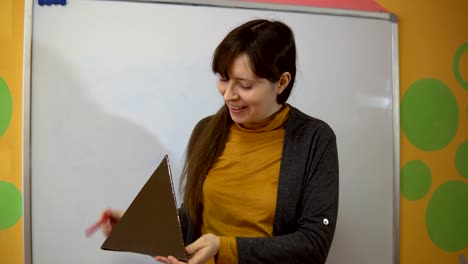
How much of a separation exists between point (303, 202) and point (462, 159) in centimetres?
101

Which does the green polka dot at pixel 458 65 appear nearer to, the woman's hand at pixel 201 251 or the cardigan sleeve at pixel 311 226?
the cardigan sleeve at pixel 311 226

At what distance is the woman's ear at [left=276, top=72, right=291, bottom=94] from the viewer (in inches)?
35.8

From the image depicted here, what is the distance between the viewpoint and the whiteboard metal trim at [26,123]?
1193 mm

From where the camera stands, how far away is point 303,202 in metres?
0.92

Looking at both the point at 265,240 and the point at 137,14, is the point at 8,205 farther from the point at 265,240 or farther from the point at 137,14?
the point at 265,240

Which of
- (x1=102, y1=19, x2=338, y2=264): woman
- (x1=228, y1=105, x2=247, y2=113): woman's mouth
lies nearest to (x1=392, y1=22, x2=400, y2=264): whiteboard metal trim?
(x1=102, y1=19, x2=338, y2=264): woman

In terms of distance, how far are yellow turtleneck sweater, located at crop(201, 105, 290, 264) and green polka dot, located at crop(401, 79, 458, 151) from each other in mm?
736

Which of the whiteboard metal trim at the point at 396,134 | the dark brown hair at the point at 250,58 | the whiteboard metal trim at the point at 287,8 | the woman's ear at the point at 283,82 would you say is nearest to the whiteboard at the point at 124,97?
the whiteboard metal trim at the point at 287,8

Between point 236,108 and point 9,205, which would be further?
point 9,205

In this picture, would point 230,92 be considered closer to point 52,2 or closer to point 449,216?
point 52,2

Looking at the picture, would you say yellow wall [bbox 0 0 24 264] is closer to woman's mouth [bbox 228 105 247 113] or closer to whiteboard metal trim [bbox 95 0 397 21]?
whiteboard metal trim [bbox 95 0 397 21]

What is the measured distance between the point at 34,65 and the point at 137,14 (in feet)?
1.21

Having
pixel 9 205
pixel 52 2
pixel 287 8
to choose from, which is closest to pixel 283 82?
pixel 287 8

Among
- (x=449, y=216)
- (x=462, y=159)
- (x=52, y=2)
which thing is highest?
(x=52, y=2)
